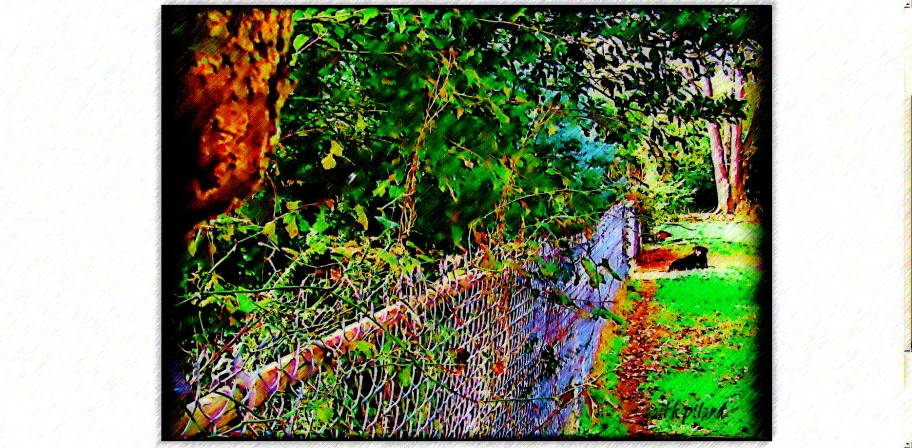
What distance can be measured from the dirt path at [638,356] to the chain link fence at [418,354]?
0.35 feet

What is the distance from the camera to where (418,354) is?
2.72 meters

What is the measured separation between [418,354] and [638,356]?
78 centimetres

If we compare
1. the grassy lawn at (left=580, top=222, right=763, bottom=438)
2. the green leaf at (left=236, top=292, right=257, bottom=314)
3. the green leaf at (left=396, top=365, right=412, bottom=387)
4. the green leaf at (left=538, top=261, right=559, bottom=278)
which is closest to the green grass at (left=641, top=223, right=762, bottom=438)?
the grassy lawn at (left=580, top=222, right=763, bottom=438)

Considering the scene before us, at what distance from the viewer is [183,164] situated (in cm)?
271

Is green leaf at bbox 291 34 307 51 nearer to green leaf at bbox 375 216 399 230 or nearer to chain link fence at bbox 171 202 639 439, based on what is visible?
green leaf at bbox 375 216 399 230

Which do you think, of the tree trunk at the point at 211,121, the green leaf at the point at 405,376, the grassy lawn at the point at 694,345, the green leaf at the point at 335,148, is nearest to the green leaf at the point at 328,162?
the green leaf at the point at 335,148

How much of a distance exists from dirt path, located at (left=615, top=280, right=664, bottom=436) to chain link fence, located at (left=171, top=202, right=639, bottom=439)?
107 mm

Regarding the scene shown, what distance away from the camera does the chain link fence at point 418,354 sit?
2.71 metres

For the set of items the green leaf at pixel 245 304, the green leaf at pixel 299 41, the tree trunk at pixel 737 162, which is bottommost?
the green leaf at pixel 245 304

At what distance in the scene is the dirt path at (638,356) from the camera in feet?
8.95

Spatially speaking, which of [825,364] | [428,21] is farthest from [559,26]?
[825,364]

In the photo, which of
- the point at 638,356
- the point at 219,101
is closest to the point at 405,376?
the point at 638,356

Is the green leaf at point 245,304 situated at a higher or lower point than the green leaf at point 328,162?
lower

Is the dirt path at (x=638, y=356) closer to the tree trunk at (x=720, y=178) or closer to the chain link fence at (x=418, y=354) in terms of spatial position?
the chain link fence at (x=418, y=354)
